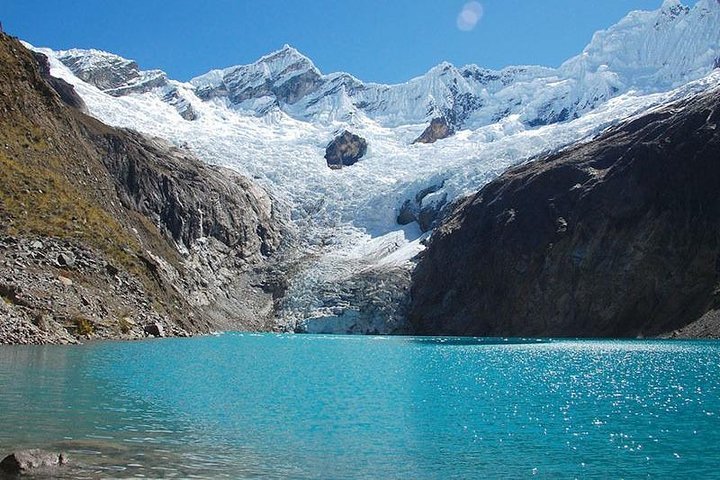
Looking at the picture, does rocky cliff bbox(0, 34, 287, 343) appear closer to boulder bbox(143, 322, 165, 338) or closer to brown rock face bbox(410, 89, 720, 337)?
boulder bbox(143, 322, 165, 338)

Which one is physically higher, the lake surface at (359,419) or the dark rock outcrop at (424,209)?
the dark rock outcrop at (424,209)

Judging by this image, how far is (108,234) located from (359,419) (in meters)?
57.7

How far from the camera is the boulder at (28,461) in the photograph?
1595cm

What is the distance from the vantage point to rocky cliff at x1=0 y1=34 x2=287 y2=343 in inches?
2309

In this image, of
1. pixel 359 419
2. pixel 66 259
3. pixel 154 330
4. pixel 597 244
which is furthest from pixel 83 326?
pixel 597 244

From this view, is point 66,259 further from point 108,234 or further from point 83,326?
point 108,234

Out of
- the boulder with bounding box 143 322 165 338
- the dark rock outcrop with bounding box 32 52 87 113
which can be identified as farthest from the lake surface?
the dark rock outcrop with bounding box 32 52 87 113

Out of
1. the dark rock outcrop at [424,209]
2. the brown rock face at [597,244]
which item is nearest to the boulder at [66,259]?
the brown rock face at [597,244]

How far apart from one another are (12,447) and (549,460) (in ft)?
46.8

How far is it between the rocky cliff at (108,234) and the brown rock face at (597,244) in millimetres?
37990

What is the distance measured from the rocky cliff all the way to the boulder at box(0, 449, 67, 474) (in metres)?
36.7

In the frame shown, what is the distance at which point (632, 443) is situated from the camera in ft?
71.2

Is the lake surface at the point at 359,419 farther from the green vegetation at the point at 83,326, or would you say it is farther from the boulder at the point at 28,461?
the green vegetation at the point at 83,326

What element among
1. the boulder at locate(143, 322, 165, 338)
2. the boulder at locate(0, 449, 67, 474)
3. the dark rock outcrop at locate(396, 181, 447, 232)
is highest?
the dark rock outcrop at locate(396, 181, 447, 232)
